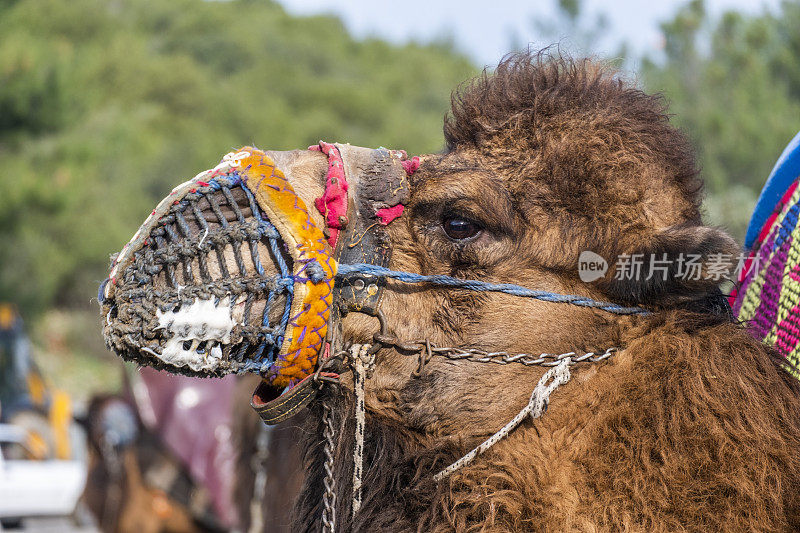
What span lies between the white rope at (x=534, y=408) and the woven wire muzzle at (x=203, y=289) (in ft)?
2.09

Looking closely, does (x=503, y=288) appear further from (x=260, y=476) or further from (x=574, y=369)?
(x=260, y=476)

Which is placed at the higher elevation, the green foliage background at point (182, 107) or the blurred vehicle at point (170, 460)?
the green foliage background at point (182, 107)

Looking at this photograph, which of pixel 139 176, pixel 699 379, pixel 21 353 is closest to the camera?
pixel 699 379

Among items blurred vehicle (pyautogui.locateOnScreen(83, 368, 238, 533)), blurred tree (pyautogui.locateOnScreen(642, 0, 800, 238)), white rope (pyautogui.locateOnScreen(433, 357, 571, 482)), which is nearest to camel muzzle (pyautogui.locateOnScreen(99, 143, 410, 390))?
white rope (pyautogui.locateOnScreen(433, 357, 571, 482))

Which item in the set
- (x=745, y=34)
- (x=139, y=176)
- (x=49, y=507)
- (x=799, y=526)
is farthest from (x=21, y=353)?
(x=139, y=176)

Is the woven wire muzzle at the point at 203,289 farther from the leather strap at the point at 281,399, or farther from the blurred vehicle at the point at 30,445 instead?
the blurred vehicle at the point at 30,445

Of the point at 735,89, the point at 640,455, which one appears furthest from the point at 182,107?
the point at 640,455

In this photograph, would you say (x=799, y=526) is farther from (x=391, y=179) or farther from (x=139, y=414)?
(x=139, y=414)

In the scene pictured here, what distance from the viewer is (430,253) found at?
258 centimetres

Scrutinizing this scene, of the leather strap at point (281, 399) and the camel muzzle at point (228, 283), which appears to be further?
the leather strap at point (281, 399)

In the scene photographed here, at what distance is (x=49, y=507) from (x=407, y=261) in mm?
9991

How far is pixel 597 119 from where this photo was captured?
105 inches

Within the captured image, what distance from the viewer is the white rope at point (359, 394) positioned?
2486 mm

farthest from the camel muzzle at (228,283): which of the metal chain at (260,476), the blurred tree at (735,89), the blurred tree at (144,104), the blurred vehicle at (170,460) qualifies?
the blurred tree at (735,89)
